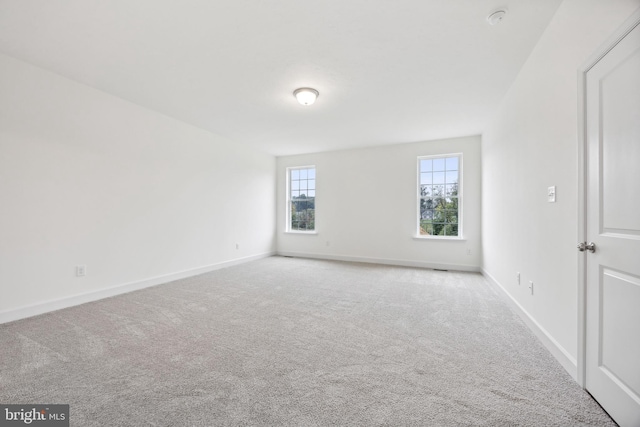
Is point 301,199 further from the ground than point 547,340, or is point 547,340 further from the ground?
point 301,199

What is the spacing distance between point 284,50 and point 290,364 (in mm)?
2705

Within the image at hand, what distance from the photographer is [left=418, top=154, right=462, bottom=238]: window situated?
5.34 meters

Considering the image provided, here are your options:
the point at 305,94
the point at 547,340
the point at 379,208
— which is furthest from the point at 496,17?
the point at 379,208

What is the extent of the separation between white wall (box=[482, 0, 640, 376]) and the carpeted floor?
0.36m

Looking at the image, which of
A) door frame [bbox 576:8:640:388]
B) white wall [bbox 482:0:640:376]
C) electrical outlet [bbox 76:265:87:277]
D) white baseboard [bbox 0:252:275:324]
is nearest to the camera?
door frame [bbox 576:8:640:388]

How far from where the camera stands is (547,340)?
83.6 inches

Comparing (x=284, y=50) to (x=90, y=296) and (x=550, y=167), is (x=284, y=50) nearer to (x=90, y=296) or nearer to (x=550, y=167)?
(x=550, y=167)

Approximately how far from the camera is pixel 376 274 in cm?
479

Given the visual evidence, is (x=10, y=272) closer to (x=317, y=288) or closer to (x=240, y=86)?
(x=240, y=86)

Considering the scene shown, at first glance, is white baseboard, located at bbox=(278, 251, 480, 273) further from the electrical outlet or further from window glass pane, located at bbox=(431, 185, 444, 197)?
the electrical outlet

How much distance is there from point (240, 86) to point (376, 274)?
12.0 feet

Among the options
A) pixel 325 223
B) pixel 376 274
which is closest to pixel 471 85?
pixel 376 274

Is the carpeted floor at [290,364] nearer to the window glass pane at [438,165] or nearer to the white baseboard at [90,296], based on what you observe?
the white baseboard at [90,296]

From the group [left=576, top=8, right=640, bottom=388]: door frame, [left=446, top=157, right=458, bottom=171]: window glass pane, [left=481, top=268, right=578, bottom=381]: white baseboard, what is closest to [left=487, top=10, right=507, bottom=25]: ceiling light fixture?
[left=576, top=8, right=640, bottom=388]: door frame
